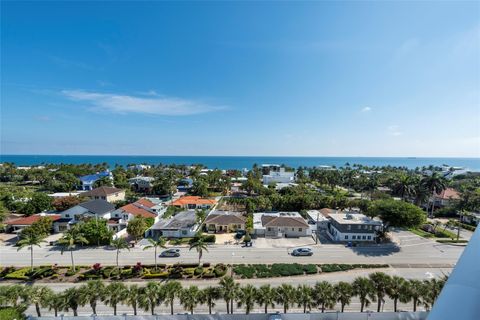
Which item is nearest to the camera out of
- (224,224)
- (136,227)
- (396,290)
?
(396,290)

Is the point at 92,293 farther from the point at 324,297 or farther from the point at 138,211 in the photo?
the point at 138,211

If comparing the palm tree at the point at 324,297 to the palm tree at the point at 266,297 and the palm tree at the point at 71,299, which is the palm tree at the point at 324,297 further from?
the palm tree at the point at 71,299

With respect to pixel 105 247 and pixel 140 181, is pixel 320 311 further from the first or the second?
pixel 140 181

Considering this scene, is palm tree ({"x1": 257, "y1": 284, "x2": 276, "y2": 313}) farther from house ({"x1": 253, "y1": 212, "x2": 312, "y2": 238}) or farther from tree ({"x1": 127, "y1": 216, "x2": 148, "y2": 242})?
tree ({"x1": 127, "y1": 216, "x2": 148, "y2": 242})

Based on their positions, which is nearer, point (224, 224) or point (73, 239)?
point (73, 239)

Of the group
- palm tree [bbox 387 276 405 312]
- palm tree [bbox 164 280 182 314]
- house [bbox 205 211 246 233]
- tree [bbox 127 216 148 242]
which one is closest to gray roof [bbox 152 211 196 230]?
house [bbox 205 211 246 233]

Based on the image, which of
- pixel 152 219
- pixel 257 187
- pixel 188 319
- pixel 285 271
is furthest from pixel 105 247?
pixel 257 187

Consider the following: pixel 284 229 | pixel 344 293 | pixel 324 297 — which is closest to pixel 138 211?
pixel 284 229
